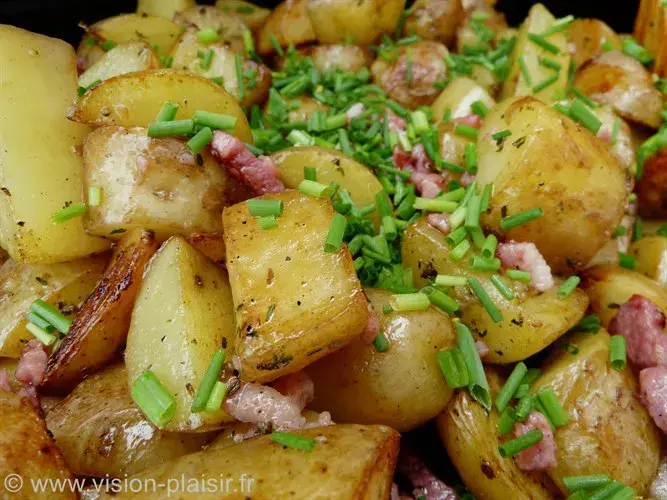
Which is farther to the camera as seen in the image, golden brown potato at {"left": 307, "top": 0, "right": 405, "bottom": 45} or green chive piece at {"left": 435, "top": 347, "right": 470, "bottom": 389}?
golden brown potato at {"left": 307, "top": 0, "right": 405, "bottom": 45}

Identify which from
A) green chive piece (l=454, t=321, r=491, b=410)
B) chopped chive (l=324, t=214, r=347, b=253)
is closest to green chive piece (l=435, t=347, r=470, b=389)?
green chive piece (l=454, t=321, r=491, b=410)

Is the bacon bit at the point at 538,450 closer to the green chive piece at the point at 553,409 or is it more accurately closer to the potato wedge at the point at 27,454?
the green chive piece at the point at 553,409

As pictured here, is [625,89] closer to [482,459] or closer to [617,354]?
[617,354]

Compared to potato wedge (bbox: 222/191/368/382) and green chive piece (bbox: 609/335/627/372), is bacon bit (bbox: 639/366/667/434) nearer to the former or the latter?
green chive piece (bbox: 609/335/627/372)

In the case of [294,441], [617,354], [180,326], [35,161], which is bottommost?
[617,354]

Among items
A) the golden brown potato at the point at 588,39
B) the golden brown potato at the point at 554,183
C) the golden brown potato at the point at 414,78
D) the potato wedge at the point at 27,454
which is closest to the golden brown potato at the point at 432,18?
the golden brown potato at the point at 414,78

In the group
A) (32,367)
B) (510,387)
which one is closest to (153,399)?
(32,367)

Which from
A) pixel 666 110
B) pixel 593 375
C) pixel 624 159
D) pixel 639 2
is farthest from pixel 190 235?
pixel 639 2
